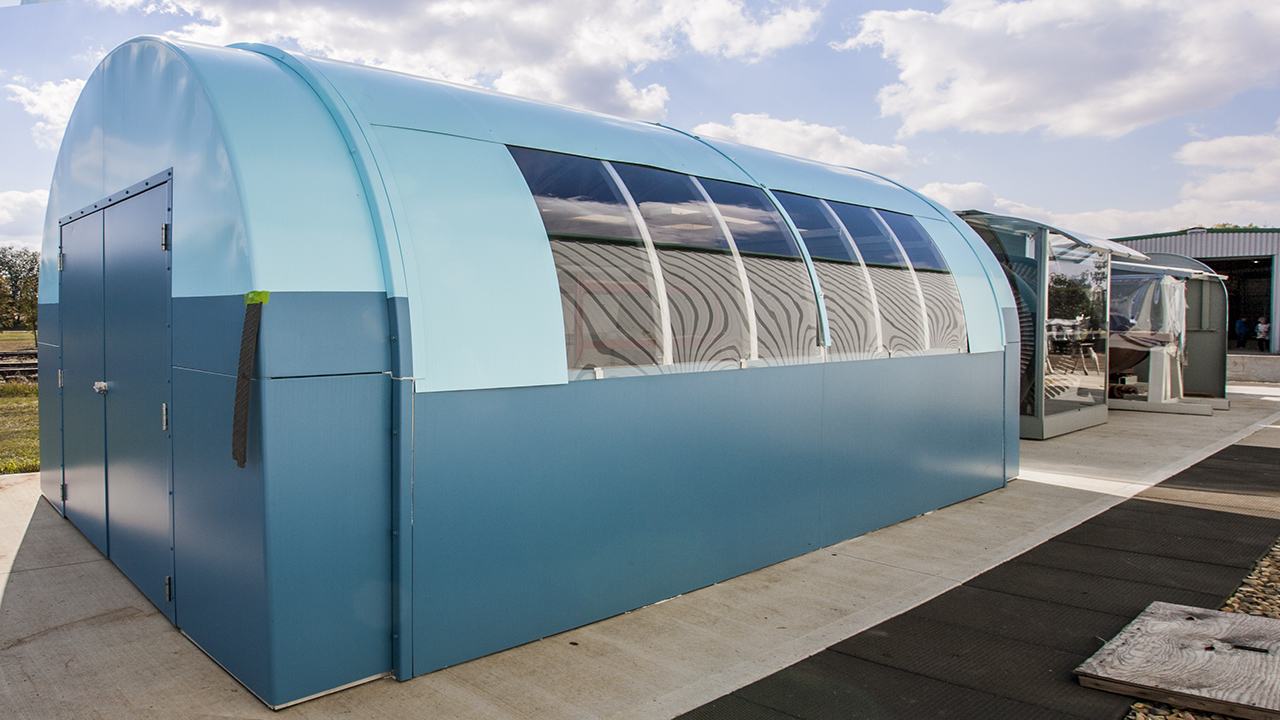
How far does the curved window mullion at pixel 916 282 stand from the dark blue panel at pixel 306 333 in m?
4.84

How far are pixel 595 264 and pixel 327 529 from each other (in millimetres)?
1888

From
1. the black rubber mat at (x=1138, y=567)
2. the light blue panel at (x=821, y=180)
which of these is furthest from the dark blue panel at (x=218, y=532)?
the black rubber mat at (x=1138, y=567)

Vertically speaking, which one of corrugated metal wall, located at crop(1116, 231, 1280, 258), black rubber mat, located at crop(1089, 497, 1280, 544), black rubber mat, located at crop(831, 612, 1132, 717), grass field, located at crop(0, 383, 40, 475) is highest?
corrugated metal wall, located at crop(1116, 231, 1280, 258)

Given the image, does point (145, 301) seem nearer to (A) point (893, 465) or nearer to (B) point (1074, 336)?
(A) point (893, 465)

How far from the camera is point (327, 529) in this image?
340 centimetres

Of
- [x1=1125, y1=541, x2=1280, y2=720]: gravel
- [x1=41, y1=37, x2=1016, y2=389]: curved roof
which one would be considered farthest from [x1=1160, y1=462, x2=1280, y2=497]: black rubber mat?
[x1=41, y1=37, x2=1016, y2=389]: curved roof

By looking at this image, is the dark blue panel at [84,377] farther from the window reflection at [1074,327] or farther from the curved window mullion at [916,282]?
the window reflection at [1074,327]

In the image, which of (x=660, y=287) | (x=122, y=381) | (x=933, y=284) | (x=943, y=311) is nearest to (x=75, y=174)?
(x=122, y=381)

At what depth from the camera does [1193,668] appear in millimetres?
3637

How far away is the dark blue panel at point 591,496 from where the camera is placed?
11.9ft

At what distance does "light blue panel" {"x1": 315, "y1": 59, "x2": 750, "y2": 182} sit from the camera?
156 inches

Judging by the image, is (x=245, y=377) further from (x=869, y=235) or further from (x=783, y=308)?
(x=869, y=235)

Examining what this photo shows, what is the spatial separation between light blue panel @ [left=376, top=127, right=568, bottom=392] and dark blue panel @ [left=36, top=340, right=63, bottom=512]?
4.46m

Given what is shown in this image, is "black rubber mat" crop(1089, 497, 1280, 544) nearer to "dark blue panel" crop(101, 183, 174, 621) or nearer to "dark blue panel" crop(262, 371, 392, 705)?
"dark blue panel" crop(262, 371, 392, 705)
